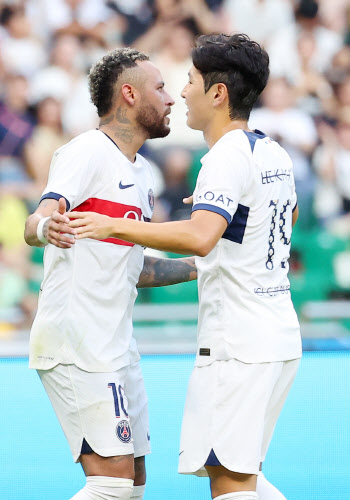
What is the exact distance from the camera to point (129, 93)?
10.3 ft

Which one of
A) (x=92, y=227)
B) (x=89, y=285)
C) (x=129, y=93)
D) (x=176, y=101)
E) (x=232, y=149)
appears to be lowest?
(x=89, y=285)

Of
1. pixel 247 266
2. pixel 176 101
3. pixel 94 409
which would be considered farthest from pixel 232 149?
pixel 176 101

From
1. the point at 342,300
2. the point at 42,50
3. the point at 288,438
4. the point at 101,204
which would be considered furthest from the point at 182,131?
the point at 101,204

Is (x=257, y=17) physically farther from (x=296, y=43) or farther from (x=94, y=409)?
(x=94, y=409)

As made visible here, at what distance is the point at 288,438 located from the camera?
459 cm

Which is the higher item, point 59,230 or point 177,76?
point 177,76

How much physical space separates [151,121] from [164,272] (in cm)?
59

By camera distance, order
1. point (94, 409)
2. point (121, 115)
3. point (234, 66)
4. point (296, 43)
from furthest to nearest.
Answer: point (296, 43)
point (121, 115)
point (94, 409)
point (234, 66)

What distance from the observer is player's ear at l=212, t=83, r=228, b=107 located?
269cm

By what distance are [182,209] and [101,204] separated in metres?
4.46

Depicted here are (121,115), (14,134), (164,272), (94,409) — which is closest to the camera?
(94,409)

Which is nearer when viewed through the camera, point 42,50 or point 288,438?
point 288,438

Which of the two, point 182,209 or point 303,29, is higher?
point 303,29

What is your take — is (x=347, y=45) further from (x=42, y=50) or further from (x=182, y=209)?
(x=42, y=50)
